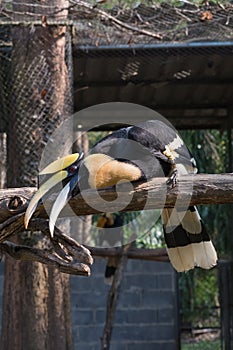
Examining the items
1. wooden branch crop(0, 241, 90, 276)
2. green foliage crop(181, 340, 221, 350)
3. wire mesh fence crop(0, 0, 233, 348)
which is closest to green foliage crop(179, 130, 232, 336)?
green foliage crop(181, 340, 221, 350)

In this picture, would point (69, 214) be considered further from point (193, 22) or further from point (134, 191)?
point (193, 22)

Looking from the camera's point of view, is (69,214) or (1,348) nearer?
(69,214)

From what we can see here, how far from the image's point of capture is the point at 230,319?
6344mm

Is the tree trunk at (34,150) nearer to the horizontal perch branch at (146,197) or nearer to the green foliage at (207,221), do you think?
the horizontal perch branch at (146,197)

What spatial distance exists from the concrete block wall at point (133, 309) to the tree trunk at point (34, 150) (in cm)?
203

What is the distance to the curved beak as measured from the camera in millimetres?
2807

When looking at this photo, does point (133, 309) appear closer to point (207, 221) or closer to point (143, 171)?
point (207, 221)

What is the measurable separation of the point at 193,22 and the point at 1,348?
2357 millimetres

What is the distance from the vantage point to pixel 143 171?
312cm

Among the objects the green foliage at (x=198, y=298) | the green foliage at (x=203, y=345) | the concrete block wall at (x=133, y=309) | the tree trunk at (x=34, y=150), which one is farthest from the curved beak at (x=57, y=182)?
the green foliage at (x=203, y=345)

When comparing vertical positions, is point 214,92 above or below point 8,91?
above

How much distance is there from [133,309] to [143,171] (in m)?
3.85

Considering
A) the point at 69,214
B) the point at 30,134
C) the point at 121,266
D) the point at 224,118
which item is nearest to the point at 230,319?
the point at 121,266

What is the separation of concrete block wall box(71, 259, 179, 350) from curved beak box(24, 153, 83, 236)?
3810 mm
